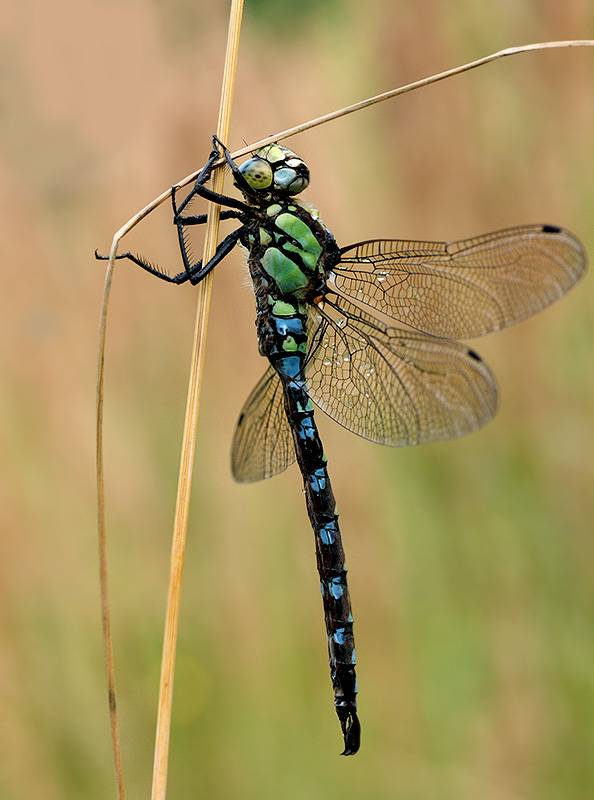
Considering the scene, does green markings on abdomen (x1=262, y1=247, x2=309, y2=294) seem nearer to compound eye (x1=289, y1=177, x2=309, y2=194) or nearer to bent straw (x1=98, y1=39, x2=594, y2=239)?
compound eye (x1=289, y1=177, x2=309, y2=194)

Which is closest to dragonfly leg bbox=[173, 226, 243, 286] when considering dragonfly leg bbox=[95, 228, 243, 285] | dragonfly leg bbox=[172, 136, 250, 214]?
dragonfly leg bbox=[95, 228, 243, 285]

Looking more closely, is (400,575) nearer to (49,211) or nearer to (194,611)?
(194,611)

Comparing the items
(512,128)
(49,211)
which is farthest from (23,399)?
(512,128)

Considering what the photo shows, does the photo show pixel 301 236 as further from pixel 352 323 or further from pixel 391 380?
pixel 391 380

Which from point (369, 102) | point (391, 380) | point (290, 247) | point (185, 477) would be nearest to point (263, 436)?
point (391, 380)

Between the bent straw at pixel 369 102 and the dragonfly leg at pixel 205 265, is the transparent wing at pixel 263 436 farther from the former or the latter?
the bent straw at pixel 369 102

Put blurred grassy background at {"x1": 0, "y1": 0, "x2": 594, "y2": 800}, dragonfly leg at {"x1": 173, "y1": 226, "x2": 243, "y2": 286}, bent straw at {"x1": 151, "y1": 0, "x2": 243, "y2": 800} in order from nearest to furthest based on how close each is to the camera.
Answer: bent straw at {"x1": 151, "y1": 0, "x2": 243, "y2": 800} < dragonfly leg at {"x1": 173, "y1": 226, "x2": 243, "y2": 286} < blurred grassy background at {"x1": 0, "y1": 0, "x2": 594, "y2": 800}
